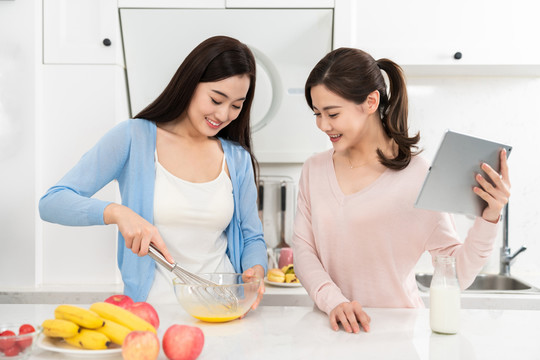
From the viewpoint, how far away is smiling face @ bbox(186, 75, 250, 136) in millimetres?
1448

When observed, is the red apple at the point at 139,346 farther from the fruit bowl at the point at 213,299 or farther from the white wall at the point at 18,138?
the white wall at the point at 18,138

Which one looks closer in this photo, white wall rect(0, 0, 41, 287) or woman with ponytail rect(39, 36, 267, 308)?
woman with ponytail rect(39, 36, 267, 308)

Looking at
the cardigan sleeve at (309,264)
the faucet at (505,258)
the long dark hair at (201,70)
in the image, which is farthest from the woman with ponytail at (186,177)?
the faucet at (505,258)

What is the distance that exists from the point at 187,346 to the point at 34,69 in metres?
1.54

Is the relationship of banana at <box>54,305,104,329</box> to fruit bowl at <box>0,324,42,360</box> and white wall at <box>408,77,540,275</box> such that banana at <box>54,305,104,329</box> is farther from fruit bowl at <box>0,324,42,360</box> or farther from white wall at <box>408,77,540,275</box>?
white wall at <box>408,77,540,275</box>

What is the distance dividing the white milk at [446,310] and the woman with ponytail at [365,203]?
284 millimetres

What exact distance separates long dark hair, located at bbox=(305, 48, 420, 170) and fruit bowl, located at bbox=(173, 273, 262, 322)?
1.80ft

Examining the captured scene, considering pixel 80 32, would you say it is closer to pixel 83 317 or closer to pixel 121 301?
pixel 121 301

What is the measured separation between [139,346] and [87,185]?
70cm

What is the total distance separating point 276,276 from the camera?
6.59 ft

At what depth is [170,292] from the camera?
4.67ft

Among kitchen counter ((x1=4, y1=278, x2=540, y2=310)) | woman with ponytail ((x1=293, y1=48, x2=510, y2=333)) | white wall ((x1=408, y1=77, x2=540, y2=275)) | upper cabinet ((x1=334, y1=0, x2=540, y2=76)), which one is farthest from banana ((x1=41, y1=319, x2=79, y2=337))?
white wall ((x1=408, y1=77, x2=540, y2=275))

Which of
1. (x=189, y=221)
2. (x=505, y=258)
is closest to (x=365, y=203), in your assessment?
(x=189, y=221)

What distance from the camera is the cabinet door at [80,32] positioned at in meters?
2.03
